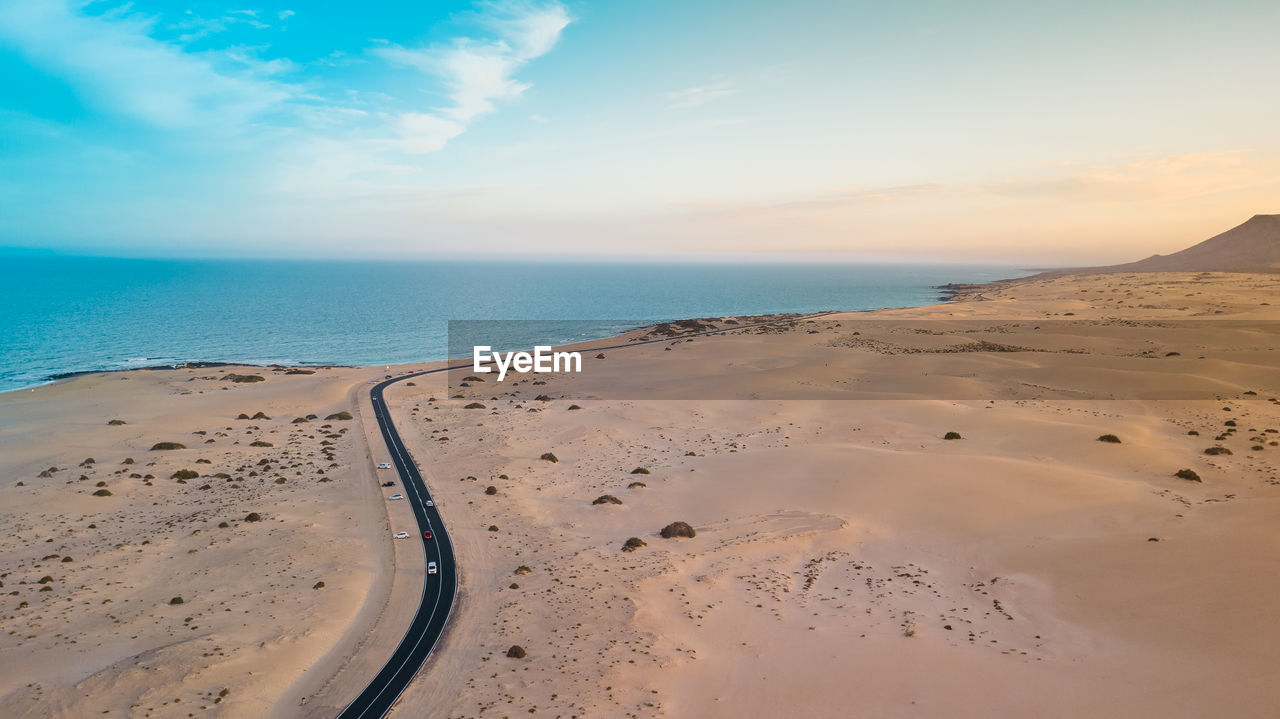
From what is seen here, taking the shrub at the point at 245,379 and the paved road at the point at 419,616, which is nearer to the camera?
the paved road at the point at 419,616

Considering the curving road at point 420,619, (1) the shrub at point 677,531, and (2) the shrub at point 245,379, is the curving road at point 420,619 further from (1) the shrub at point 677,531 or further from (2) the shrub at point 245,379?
(2) the shrub at point 245,379

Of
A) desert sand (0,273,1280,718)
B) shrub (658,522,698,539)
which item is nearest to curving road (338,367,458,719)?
desert sand (0,273,1280,718)

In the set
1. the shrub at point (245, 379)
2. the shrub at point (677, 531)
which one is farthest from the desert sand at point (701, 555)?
the shrub at point (245, 379)

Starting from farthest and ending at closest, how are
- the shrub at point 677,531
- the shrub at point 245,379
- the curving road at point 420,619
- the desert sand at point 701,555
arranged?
1. the shrub at point 245,379
2. the shrub at point 677,531
3. the curving road at point 420,619
4. the desert sand at point 701,555

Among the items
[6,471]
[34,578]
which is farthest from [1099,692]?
[6,471]

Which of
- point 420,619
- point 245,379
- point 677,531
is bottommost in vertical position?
point 420,619

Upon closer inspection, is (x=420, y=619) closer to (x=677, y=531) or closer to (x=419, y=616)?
(x=419, y=616)

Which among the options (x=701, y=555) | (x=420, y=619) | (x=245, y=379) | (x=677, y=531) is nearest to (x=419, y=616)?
(x=420, y=619)
